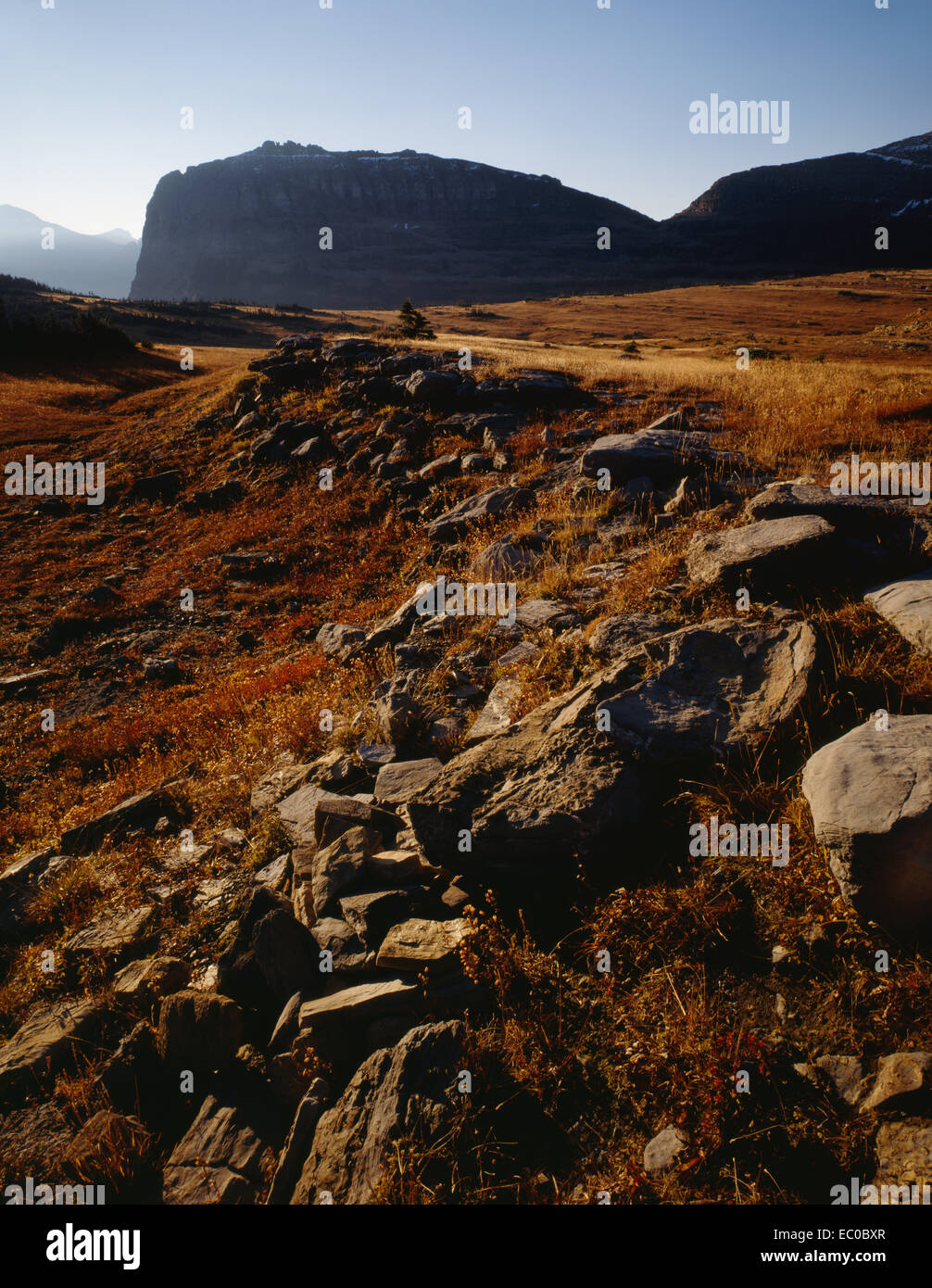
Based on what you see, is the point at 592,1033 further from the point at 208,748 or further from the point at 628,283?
the point at 628,283

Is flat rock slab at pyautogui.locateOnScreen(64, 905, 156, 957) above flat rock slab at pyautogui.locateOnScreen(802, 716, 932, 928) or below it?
below

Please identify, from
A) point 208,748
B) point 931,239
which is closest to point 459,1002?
point 208,748

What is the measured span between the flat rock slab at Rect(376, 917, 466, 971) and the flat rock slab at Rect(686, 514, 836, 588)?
4072mm

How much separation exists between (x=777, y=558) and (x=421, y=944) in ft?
15.4

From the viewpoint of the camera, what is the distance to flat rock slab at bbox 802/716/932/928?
10.1 ft

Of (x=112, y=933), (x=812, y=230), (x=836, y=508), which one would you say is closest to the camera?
(x=112, y=933)

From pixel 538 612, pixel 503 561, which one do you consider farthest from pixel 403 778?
pixel 503 561

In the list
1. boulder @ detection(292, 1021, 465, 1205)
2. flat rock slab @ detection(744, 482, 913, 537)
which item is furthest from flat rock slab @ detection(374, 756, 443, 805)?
flat rock slab @ detection(744, 482, 913, 537)

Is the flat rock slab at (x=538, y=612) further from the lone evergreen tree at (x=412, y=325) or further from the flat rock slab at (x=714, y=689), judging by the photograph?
the lone evergreen tree at (x=412, y=325)

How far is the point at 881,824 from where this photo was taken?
3.13 m

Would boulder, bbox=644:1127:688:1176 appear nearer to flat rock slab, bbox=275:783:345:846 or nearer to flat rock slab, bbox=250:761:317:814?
flat rock slab, bbox=275:783:345:846

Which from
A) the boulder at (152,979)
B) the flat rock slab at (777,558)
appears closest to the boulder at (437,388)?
the flat rock slab at (777,558)

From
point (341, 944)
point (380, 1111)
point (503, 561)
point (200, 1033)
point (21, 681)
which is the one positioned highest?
point (503, 561)

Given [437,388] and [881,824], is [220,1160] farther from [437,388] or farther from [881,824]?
[437,388]
